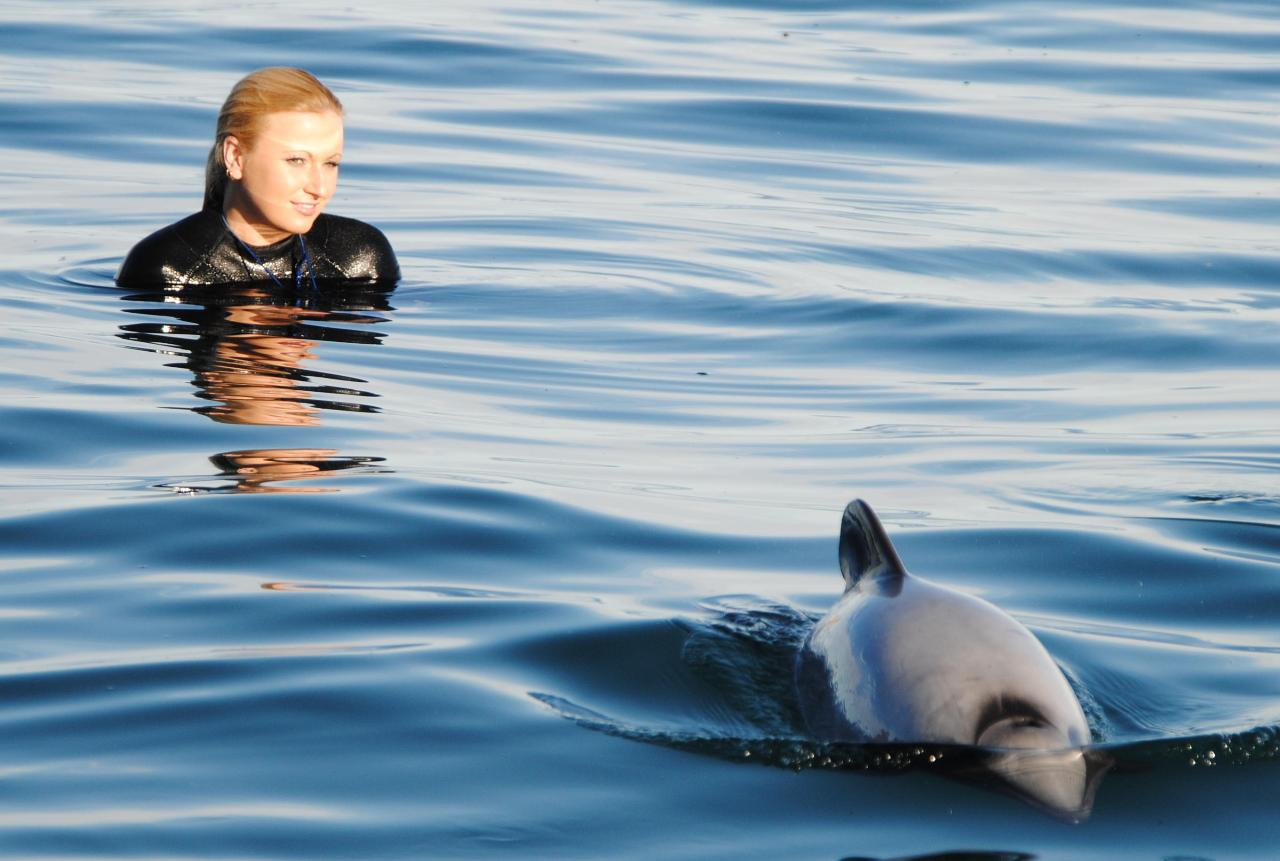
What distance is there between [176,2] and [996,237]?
13629 millimetres

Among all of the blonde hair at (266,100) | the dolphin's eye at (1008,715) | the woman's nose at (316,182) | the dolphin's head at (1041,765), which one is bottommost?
the dolphin's head at (1041,765)

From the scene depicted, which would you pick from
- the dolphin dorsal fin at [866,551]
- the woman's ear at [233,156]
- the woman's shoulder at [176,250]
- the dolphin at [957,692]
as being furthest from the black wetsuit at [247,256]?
the dolphin at [957,692]

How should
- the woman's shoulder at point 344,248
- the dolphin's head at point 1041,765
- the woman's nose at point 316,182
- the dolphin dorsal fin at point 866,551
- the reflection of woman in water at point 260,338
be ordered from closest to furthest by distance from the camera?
the dolphin's head at point 1041,765 < the dolphin dorsal fin at point 866,551 < the reflection of woman in water at point 260,338 < the woman's nose at point 316,182 < the woman's shoulder at point 344,248

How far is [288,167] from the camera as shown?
9547mm

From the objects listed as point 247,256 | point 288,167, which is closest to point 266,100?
point 288,167

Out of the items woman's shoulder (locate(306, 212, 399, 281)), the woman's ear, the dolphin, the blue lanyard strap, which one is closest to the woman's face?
the woman's ear

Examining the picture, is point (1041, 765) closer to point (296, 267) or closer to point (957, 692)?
point (957, 692)

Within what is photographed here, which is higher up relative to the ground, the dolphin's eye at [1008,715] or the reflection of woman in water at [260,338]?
the reflection of woman in water at [260,338]

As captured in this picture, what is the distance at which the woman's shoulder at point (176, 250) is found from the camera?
986 centimetres

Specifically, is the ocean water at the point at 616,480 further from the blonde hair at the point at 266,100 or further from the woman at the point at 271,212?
the blonde hair at the point at 266,100

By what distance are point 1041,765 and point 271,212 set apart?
653 centimetres

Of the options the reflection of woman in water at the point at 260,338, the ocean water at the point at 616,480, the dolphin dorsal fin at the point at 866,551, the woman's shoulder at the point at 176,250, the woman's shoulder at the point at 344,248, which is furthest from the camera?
the woman's shoulder at the point at 344,248

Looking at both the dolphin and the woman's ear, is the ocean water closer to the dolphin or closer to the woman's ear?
the dolphin

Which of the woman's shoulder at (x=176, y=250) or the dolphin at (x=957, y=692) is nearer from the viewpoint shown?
the dolphin at (x=957, y=692)
